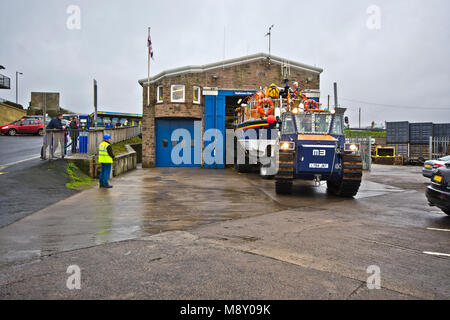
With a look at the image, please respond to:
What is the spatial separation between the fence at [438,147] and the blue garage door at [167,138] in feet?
70.5

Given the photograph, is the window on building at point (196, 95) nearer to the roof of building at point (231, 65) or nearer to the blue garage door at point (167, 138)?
the roof of building at point (231, 65)

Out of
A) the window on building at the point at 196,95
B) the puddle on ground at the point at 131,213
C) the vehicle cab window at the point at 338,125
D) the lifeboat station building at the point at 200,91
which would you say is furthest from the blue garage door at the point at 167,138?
the vehicle cab window at the point at 338,125

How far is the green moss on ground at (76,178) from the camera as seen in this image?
1189 centimetres

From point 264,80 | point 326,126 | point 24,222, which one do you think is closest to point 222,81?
point 264,80

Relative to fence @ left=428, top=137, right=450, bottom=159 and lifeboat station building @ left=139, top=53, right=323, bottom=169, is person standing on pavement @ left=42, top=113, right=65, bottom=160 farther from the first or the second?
fence @ left=428, top=137, right=450, bottom=159

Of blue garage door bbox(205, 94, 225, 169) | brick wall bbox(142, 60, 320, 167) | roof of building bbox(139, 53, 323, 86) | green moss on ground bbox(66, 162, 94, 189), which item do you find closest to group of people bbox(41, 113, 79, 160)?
green moss on ground bbox(66, 162, 94, 189)

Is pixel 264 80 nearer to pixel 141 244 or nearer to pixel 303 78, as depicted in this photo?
pixel 303 78

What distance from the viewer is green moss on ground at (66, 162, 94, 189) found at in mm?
11885

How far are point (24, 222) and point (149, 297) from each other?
4.73 metres

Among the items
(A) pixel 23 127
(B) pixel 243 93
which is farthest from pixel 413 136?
(A) pixel 23 127

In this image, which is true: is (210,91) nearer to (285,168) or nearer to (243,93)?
(243,93)

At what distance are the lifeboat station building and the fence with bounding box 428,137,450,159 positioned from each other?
14.3 metres

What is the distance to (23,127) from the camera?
33.4 m

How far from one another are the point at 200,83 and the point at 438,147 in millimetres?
22859
